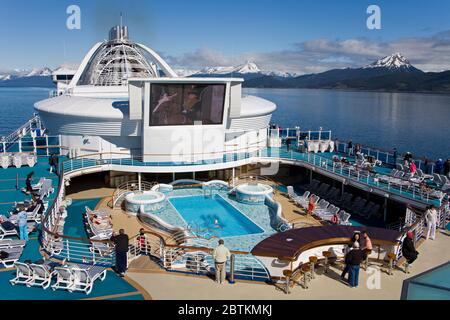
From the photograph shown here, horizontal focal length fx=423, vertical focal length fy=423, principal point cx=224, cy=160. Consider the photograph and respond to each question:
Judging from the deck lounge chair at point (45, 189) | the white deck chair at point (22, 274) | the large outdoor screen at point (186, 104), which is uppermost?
the large outdoor screen at point (186, 104)

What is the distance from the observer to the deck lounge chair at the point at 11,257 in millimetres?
12320

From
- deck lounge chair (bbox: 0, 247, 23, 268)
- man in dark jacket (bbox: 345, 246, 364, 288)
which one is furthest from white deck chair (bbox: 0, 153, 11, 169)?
man in dark jacket (bbox: 345, 246, 364, 288)

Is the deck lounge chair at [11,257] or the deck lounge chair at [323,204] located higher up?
the deck lounge chair at [11,257]

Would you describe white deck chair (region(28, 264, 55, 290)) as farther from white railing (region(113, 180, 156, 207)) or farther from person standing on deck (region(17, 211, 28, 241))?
white railing (region(113, 180, 156, 207))

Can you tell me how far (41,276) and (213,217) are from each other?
36.5ft

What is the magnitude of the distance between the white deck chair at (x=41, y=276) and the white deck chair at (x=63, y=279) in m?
0.20

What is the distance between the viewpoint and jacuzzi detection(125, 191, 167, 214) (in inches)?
857

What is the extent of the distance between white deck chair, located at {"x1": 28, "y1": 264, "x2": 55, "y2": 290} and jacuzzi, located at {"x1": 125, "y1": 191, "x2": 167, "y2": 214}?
10.3 meters

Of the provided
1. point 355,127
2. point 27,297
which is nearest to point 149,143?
point 27,297

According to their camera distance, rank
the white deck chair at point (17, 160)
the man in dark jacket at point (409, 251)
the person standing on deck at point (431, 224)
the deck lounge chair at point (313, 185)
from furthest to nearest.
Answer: the deck lounge chair at point (313, 185), the white deck chair at point (17, 160), the person standing on deck at point (431, 224), the man in dark jacket at point (409, 251)

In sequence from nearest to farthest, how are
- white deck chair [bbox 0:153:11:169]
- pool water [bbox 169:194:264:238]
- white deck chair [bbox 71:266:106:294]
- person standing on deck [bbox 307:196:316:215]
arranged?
white deck chair [bbox 71:266:106:294]
pool water [bbox 169:194:264:238]
person standing on deck [bbox 307:196:316:215]
white deck chair [bbox 0:153:11:169]

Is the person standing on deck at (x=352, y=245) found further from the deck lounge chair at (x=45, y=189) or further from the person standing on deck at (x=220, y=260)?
the deck lounge chair at (x=45, y=189)

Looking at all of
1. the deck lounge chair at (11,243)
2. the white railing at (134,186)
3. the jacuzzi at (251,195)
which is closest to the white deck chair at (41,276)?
the deck lounge chair at (11,243)
